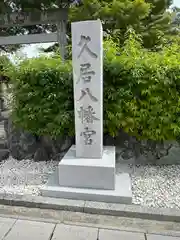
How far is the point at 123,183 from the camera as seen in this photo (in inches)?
102

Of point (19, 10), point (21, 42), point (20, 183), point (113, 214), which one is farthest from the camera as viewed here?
point (21, 42)

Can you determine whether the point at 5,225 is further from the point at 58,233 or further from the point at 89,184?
the point at 89,184

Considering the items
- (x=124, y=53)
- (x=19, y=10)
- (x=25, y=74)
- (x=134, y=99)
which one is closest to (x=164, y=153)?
(x=134, y=99)

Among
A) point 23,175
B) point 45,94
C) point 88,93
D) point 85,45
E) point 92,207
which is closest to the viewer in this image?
point 92,207

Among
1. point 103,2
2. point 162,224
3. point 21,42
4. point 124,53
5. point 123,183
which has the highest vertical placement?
point 103,2

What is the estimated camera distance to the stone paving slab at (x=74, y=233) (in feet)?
6.25

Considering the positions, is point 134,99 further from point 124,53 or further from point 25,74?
point 25,74

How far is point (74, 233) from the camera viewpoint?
1.95 meters

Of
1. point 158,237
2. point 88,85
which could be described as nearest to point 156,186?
point 158,237

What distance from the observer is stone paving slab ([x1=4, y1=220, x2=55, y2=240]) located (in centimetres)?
191

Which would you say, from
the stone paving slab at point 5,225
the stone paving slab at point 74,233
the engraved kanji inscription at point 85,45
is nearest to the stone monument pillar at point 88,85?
the engraved kanji inscription at point 85,45

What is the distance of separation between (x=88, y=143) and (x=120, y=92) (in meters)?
0.81

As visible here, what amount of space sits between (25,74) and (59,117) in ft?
2.63

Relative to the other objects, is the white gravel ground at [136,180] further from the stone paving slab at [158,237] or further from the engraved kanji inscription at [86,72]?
the engraved kanji inscription at [86,72]
